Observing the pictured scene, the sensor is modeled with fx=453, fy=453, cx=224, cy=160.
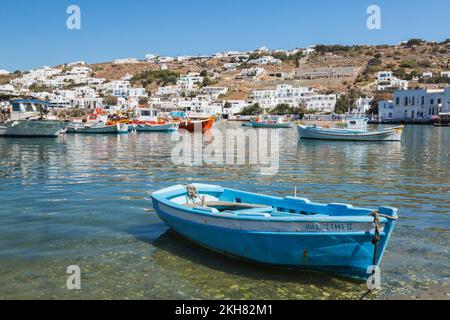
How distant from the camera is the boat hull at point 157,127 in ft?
208

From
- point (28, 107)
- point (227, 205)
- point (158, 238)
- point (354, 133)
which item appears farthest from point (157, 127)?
point (227, 205)

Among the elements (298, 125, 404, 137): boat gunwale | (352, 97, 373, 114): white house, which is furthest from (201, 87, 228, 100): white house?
(298, 125, 404, 137): boat gunwale

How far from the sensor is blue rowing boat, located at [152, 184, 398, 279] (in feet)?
24.9

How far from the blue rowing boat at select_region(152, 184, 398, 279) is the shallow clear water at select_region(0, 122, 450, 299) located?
0.31m

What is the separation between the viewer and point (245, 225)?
8.48m

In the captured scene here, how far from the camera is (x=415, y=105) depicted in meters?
104

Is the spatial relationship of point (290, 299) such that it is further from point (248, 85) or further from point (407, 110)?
point (248, 85)

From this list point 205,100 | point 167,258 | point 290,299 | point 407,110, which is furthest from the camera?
point 205,100

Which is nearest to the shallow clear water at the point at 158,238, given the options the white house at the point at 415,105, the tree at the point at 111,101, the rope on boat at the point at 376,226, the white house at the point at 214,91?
the rope on boat at the point at 376,226

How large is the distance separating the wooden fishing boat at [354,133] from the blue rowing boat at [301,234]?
124 ft

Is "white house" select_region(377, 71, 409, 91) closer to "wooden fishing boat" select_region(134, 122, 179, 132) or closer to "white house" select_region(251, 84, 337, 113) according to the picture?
"white house" select_region(251, 84, 337, 113)

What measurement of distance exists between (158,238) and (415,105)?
104m
